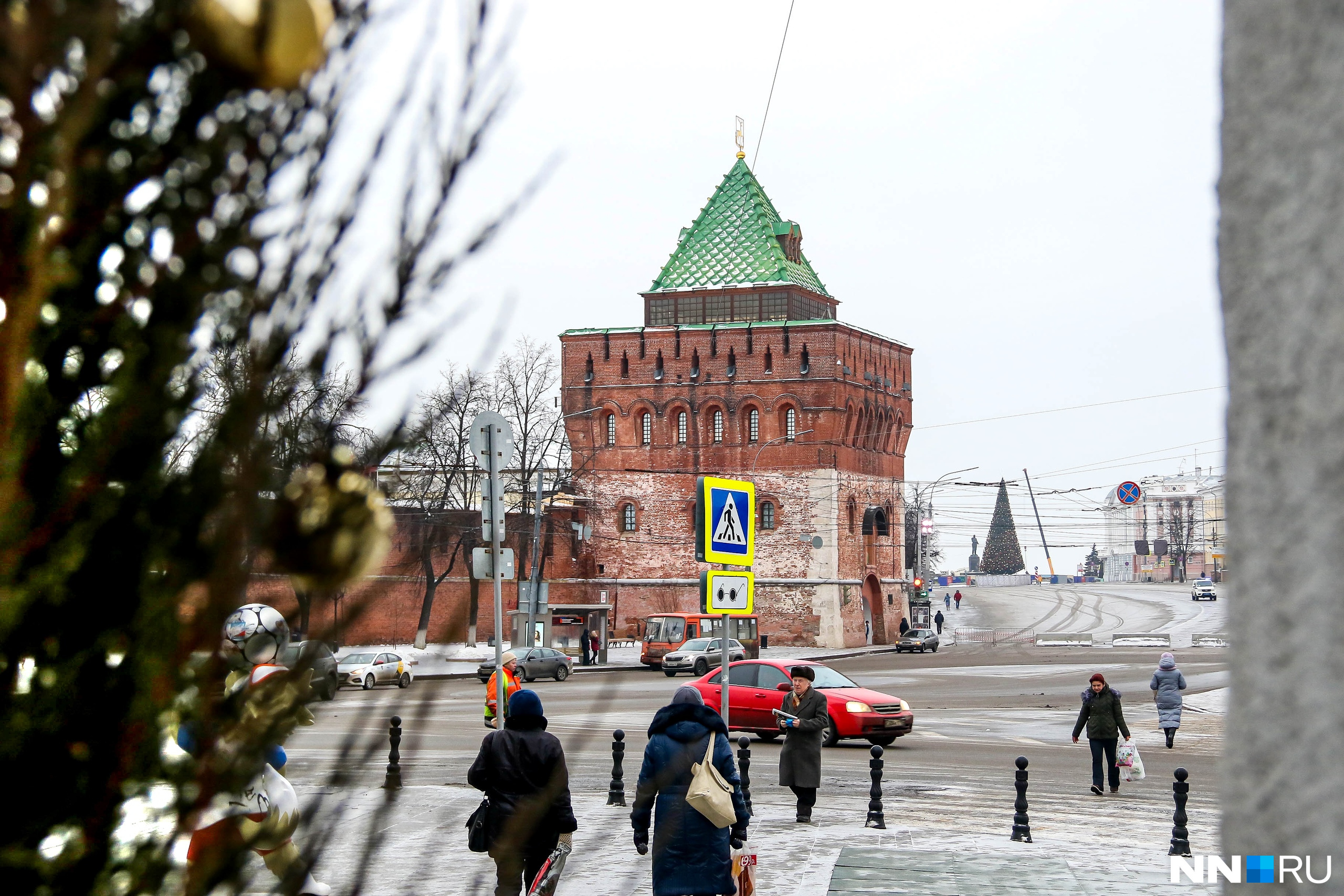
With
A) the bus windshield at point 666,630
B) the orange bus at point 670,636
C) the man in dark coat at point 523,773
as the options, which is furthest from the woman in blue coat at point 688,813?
the bus windshield at point 666,630

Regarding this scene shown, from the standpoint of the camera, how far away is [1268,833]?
153cm

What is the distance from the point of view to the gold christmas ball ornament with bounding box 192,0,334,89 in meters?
1.77

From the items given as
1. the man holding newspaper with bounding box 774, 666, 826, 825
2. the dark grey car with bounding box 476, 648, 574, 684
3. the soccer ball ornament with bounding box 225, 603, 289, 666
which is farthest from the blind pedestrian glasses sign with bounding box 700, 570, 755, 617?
the dark grey car with bounding box 476, 648, 574, 684

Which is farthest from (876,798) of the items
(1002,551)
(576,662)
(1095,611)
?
(1002,551)

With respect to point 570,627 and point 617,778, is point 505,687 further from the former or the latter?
point 570,627

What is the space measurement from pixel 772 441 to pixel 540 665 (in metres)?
24.4

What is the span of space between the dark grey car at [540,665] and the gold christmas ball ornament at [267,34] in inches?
1490

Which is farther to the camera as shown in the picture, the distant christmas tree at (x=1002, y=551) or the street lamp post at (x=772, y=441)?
the distant christmas tree at (x=1002, y=551)

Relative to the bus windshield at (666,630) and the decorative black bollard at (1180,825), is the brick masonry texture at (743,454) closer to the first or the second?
the bus windshield at (666,630)

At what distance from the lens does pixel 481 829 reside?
24.8 ft

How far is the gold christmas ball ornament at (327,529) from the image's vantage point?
78.0 inches

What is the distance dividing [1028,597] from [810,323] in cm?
5511

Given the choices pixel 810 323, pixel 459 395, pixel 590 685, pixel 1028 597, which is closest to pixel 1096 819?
pixel 459 395

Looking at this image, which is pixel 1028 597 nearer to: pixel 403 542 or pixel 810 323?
pixel 810 323
